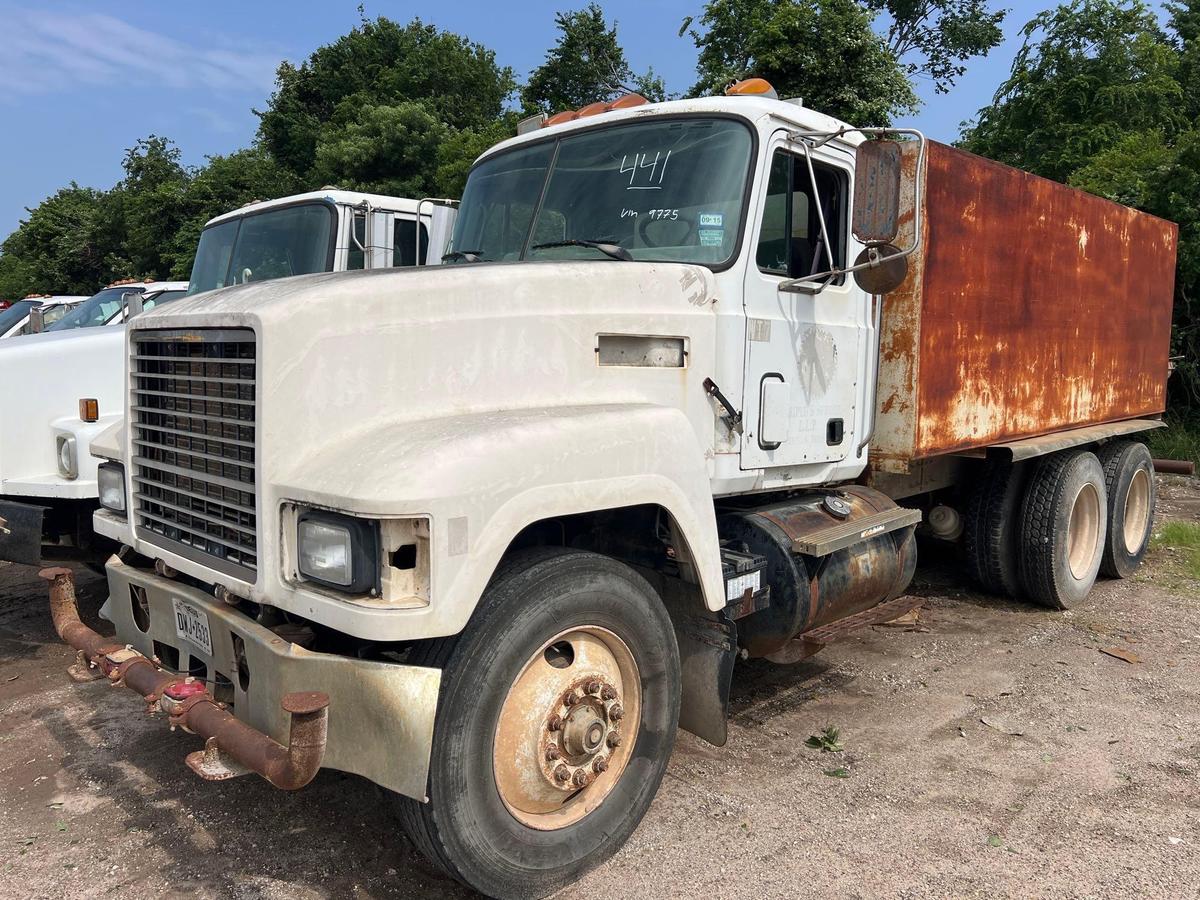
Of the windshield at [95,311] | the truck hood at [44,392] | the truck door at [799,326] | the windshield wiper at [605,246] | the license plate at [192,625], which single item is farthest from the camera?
the windshield at [95,311]

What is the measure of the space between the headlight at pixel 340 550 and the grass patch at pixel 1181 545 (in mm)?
7613

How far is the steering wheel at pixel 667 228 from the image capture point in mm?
3867

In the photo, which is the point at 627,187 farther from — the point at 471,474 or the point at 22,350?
the point at 22,350

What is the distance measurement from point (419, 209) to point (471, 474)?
13.9 ft

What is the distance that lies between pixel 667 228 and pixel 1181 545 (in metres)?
7.54

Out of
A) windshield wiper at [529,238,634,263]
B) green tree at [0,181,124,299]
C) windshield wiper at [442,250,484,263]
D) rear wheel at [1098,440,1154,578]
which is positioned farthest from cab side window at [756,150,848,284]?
green tree at [0,181,124,299]

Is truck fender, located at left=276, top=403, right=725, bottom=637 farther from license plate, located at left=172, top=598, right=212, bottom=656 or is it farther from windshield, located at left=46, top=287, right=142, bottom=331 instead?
windshield, located at left=46, top=287, right=142, bottom=331

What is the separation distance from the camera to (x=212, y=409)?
3.12m

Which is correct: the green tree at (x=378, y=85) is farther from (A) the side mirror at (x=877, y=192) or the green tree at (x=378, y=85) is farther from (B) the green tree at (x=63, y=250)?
(A) the side mirror at (x=877, y=192)

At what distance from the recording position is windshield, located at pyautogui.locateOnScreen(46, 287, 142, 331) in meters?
7.73

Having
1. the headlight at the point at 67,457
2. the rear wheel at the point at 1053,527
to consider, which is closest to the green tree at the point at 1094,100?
the rear wheel at the point at 1053,527

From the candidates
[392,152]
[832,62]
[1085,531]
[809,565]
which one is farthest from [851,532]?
[392,152]

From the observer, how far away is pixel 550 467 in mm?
2887

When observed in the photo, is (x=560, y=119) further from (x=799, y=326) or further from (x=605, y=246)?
(x=799, y=326)
